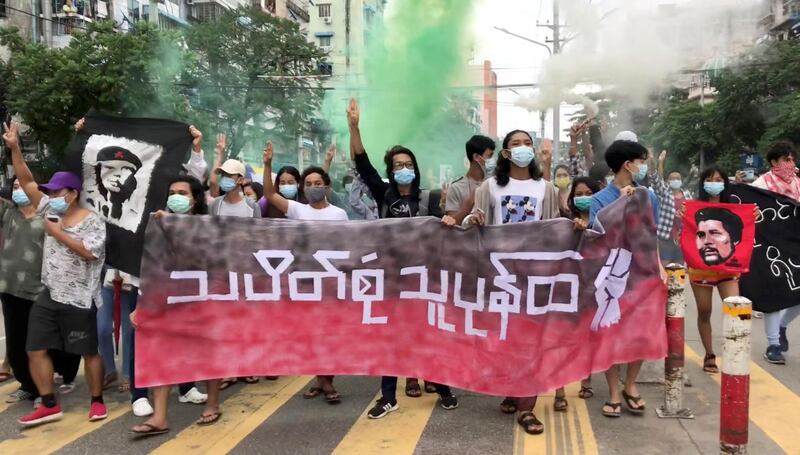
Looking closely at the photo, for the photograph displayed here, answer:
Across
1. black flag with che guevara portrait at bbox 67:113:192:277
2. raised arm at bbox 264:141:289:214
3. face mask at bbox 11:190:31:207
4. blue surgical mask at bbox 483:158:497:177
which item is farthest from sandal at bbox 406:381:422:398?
face mask at bbox 11:190:31:207

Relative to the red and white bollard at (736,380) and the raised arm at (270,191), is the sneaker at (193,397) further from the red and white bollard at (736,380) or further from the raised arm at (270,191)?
the red and white bollard at (736,380)

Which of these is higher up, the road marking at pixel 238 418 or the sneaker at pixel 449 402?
the sneaker at pixel 449 402

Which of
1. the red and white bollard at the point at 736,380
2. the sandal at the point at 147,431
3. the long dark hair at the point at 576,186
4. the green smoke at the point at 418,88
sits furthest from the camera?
the green smoke at the point at 418,88

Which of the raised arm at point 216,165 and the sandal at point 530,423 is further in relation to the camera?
the raised arm at point 216,165

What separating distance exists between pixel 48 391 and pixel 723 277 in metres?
5.19

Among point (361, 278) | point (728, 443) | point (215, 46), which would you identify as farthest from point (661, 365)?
point (215, 46)

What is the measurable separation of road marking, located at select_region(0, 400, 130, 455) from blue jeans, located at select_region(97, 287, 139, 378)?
0.43 meters

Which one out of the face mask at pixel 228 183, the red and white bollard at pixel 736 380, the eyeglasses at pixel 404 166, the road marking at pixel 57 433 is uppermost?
the eyeglasses at pixel 404 166

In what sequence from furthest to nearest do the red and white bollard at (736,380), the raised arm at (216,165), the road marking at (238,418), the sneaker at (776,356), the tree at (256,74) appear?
the tree at (256,74), the raised arm at (216,165), the sneaker at (776,356), the road marking at (238,418), the red and white bollard at (736,380)

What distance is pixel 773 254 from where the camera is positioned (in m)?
6.41

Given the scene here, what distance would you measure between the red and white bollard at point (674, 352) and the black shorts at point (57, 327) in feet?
13.2

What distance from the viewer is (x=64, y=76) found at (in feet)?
75.5

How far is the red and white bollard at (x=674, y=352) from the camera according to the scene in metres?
4.84

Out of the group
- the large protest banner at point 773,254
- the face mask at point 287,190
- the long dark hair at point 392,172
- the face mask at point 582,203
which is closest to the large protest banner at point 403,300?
the long dark hair at point 392,172
